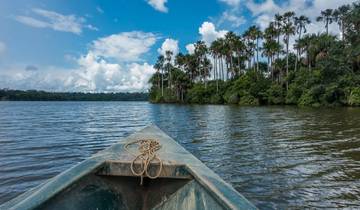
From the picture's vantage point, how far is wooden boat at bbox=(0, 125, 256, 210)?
2771 mm

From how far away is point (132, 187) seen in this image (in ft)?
Answer: 11.4

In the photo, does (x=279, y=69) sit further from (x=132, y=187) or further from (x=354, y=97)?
(x=132, y=187)

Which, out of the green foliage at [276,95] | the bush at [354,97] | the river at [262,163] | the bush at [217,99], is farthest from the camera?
the bush at [217,99]

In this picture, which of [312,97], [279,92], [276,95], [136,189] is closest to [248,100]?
[276,95]

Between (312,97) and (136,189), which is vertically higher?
(312,97)

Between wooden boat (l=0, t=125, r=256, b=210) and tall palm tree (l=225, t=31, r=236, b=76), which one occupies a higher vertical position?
tall palm tree (l=225, t=31, r=236, b=76)

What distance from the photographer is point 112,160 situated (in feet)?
11.3

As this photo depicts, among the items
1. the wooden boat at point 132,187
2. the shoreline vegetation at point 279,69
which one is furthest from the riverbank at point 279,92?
the wooden boat at point 132,187

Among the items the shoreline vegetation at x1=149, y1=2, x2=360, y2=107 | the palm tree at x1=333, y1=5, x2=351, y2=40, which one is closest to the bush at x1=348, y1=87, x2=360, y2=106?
the shoreline vegetation at x1=149, y1=2, x2=360, y2=107

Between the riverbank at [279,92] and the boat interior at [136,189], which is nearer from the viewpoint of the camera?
the boat interior at [136,189]

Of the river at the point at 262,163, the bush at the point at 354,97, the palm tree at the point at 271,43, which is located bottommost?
the river at the point at 262,163

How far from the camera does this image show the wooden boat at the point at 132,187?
277 centimetres

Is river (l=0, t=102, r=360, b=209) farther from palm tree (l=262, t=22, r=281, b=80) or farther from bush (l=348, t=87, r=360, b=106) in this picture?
palm tree (l=262, t=22, r=281, b=80)

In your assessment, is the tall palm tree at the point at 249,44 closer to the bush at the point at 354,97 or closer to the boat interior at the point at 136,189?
the bush at the point at 354,97
